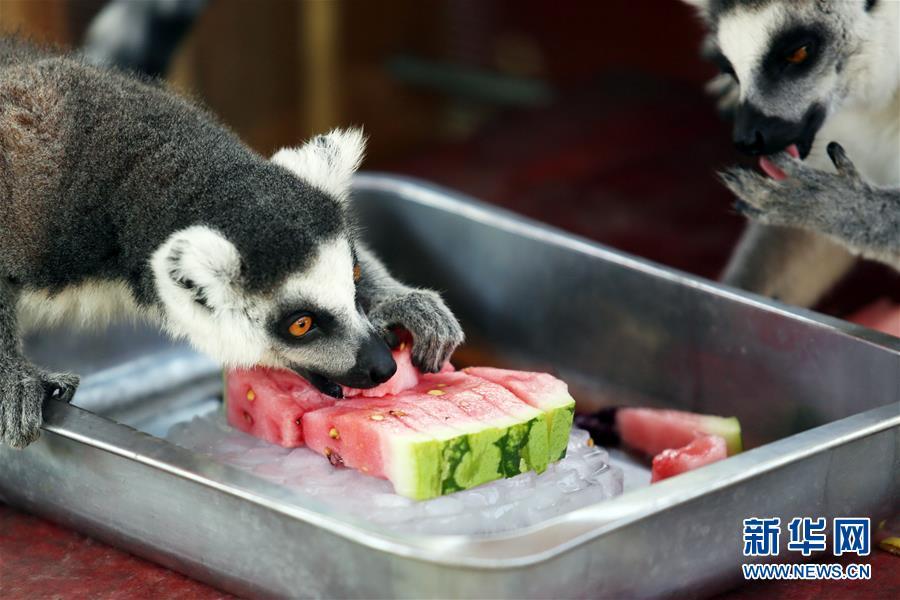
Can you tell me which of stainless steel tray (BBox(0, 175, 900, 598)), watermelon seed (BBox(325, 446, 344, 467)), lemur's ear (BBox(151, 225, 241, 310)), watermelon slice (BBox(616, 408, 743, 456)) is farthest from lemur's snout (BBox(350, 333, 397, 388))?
watermelon slice (BBox(616, 408, 743, 456))

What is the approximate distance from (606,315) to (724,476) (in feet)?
3.45

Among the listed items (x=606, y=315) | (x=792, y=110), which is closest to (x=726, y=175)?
(x=792, y=110)

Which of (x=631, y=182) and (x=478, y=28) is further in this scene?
(x=478, y=28)

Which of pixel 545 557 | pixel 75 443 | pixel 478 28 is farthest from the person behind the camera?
pixel 478 28

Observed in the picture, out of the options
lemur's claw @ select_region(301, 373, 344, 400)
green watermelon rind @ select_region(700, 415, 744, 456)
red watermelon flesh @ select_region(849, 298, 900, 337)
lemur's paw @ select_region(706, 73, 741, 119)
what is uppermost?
lemur's paw @ select_region(706, 73, 741, 119)

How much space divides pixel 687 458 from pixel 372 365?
61cm

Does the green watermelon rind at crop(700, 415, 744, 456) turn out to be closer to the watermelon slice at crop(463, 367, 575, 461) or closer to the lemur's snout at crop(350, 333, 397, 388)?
the watermelon slice at crop(463, 367, 575, 461)

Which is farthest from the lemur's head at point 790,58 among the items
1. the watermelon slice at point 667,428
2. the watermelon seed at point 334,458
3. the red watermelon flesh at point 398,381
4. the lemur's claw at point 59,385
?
the lemur's claw at point 59,385

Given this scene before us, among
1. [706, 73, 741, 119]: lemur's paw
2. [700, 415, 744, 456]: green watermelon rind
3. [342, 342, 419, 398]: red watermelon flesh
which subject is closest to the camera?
[342, 342, 419, 398]: red watermelon flesh

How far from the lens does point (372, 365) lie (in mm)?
2051

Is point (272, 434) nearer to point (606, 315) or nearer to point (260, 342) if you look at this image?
point (260, 342)

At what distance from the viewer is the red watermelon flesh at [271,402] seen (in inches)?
85.3

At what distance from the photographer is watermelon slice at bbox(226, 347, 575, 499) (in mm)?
1927

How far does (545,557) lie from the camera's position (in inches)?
61.8
